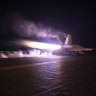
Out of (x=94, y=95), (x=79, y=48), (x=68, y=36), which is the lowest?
(x=94, y=95)

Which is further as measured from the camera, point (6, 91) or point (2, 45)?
point (2, 45)

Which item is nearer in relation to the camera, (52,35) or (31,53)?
(31,53)

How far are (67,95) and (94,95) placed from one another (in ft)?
4.13

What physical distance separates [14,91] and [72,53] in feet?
153

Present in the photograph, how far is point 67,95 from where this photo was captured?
25.8ft

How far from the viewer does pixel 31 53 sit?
2053 inches

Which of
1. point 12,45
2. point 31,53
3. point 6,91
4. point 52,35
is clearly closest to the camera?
point 6,91

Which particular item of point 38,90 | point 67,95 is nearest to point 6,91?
point 38,90

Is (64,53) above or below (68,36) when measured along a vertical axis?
below

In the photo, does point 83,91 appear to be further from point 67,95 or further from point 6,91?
point 6,91

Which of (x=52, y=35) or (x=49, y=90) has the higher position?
(x=52, y=35)

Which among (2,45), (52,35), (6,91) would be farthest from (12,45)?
(6,91)

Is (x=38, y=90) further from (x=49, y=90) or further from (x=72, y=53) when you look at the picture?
(x=72, y=53)

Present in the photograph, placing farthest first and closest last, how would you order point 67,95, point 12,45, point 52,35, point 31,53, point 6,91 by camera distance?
point 12,45 < point 52,35 < point 31,53 < point 6,91 < point 67,95
